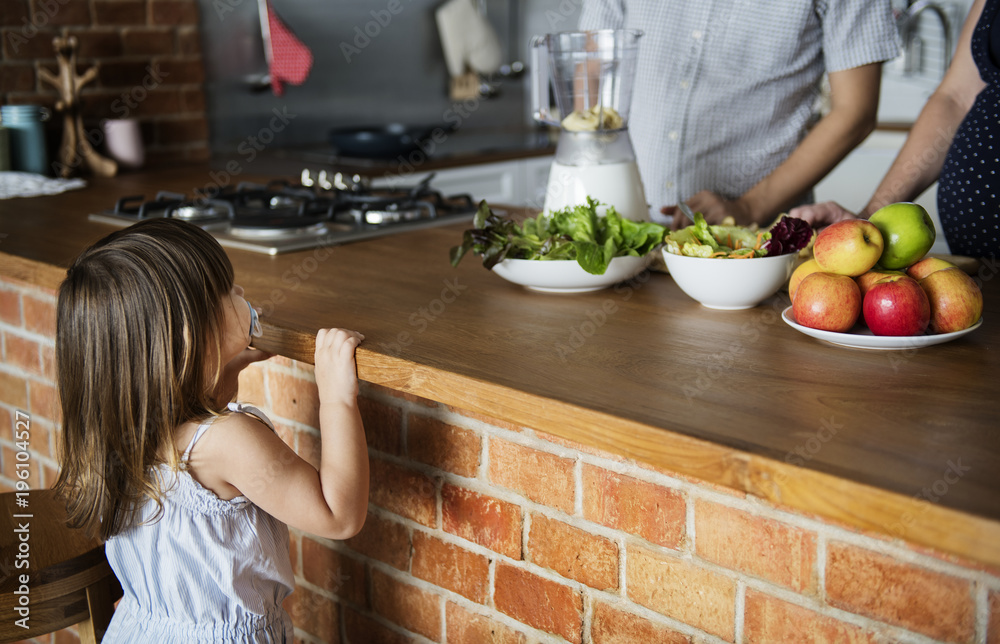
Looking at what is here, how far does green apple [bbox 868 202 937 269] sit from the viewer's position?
3.14 feet

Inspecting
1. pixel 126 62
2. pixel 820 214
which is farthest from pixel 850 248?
pixel 126 62

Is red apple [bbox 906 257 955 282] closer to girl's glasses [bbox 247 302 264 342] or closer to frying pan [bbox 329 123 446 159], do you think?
girl's glasses [bbox 247 302 264 342]

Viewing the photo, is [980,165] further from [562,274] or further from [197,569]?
[197,569]

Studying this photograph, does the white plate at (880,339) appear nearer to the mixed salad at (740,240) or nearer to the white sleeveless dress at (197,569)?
the mixed salad at (740,240)

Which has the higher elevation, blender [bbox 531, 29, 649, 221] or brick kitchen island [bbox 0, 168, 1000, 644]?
blender [bbox 531, 29, 649, 221]

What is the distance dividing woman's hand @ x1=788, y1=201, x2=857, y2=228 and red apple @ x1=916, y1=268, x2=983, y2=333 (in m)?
0.37

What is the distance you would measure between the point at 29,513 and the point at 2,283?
0.82m

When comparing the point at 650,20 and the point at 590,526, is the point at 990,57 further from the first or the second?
the point at 590,526

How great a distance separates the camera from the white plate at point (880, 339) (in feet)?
2.89

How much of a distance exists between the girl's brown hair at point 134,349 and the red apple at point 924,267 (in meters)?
0.75

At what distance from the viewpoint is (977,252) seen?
4.44ft

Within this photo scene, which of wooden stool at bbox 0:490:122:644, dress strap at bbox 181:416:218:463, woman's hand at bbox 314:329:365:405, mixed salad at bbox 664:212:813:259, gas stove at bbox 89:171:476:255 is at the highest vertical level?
mixed salad at bbox 664:212:813:259

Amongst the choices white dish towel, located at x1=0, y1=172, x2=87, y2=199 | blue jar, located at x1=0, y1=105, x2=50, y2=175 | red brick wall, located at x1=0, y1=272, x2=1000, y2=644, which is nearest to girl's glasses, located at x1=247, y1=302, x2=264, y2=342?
red brick wall, located at x1=0, y1=272, x2=1000, y2=644

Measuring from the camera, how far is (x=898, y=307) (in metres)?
0.88
